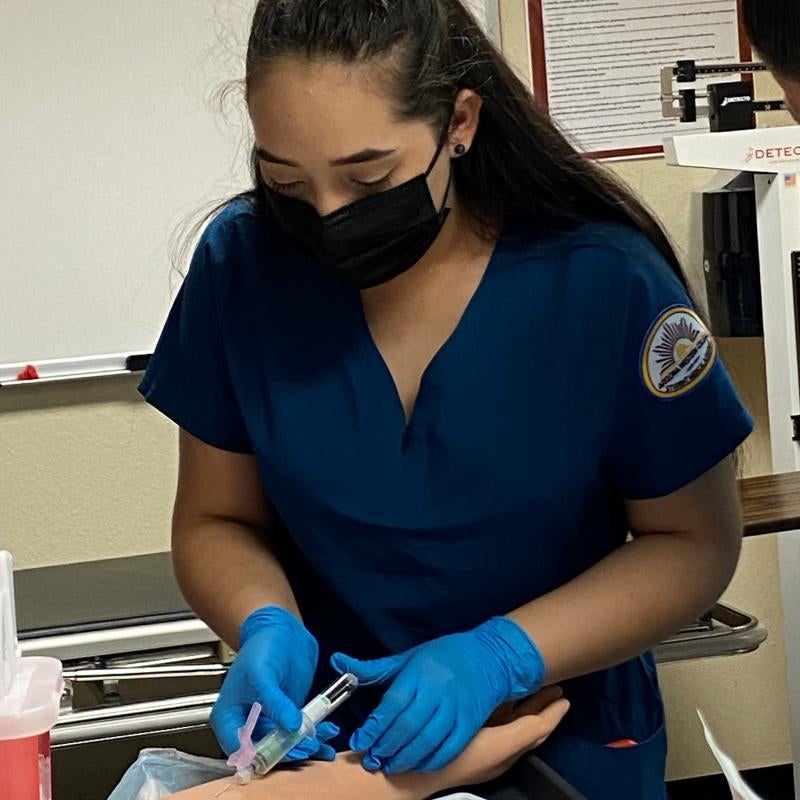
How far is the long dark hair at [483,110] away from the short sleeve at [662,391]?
2.5 inches

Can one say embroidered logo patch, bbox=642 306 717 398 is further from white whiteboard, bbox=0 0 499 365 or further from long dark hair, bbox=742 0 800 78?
white whiteboard, bbox=0 0 499 365

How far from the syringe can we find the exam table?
0.71 m

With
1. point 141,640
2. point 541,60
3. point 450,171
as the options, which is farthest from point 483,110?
point 541,60

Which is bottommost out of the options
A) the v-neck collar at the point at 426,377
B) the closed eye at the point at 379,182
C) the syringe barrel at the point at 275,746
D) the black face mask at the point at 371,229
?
the syringe barrel at the point at 275,746

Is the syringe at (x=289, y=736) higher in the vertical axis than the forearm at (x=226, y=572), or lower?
lower

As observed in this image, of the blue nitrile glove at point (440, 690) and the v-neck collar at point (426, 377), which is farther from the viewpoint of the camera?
the v-neck collar at point (426, 377)

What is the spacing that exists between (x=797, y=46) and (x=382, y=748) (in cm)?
58

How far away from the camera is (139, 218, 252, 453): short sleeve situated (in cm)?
120

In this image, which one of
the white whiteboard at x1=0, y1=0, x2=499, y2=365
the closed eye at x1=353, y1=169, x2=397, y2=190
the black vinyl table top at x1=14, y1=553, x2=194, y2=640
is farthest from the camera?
the white whiteboard at x1=0, y1=0, x2=499, y2=365

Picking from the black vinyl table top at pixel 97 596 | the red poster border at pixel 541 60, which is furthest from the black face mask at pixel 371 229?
the red poster border at pixel 541 60

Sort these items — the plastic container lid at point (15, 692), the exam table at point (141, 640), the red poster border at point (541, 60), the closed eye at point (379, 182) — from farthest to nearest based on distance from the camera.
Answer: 1. the red poster border at point (541, 60)
2. the exam table at point (141, 640)
3. the closed eye at point (379, 182)
4. the plastic container lid at point (15, 692)

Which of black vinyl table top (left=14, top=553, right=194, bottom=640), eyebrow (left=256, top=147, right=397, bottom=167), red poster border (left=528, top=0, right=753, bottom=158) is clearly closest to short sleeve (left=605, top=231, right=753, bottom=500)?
eyebrow (left=256, top=147, right=397, bottom=167)

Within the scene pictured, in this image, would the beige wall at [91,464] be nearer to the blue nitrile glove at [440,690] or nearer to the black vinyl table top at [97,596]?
the black vinyl table top at [97,596]

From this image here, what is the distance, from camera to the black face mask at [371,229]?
1.04 metres
